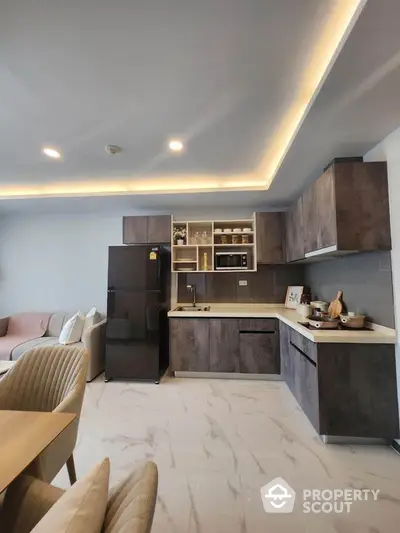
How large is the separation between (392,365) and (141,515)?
230 centimetres

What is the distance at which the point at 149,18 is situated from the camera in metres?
1.33

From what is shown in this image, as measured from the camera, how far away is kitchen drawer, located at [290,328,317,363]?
234 centimetres

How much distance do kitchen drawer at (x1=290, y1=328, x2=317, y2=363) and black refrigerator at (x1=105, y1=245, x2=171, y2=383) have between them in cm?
171

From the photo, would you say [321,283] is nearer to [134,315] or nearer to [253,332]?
[253,332]

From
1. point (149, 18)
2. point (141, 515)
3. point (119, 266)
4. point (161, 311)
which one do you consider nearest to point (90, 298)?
point (119, 266)

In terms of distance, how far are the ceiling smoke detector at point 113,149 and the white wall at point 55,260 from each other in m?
1.94

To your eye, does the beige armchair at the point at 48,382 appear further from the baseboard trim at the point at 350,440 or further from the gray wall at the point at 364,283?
the gray wall at the point at 364,283

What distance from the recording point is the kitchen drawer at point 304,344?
2343 mm

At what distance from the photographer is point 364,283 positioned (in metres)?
2.54

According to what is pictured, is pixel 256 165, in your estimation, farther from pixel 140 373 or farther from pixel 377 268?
pixel 140 373

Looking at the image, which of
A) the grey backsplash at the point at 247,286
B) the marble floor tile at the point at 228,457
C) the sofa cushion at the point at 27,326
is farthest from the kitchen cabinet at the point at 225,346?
the sofa cushion at the point at 27,326

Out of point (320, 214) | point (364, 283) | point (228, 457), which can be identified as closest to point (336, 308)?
point (364, 283)

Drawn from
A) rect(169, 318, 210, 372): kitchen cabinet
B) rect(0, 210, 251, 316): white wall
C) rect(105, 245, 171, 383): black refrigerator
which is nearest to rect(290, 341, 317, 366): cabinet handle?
rect(169, 318, 210, 372): kitchen cabinet

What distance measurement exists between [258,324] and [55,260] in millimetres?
3502
